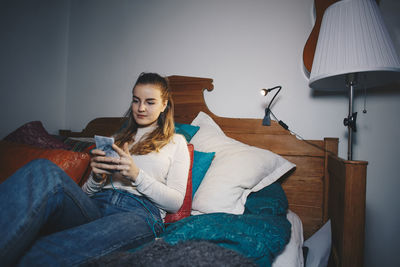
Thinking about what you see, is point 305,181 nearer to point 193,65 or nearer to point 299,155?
point 299,155

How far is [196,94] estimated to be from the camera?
1.60 m

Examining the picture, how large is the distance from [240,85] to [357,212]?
1.05 meters

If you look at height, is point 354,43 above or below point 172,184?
above

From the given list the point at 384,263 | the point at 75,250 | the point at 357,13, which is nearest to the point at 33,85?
the point at 75,250

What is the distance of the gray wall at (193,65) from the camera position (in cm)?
125

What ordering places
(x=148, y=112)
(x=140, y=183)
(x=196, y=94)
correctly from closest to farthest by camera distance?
(x=140, y=183) → (x=148, y=112) → (x=196, y=94)

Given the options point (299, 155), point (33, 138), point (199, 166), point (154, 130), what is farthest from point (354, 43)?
point (33, 138)

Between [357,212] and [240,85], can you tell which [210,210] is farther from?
[240,85]

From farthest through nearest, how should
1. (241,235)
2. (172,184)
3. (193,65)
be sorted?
(193,65) < (172,184) < (241,235)

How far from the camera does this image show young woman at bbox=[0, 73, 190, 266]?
1.85 feet

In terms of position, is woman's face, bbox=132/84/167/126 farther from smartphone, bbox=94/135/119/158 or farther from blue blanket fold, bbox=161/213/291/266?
blue blanket fold, bbox=161/213/291/266

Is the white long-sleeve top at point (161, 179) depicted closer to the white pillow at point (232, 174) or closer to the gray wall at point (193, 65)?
the white pillow at point (232, 174)

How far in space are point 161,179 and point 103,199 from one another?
0.25 metres

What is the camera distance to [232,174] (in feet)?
3.56
